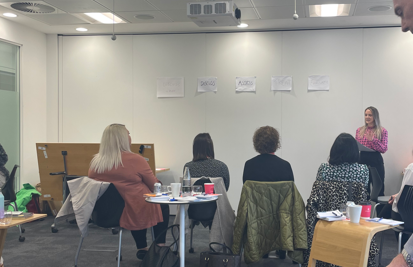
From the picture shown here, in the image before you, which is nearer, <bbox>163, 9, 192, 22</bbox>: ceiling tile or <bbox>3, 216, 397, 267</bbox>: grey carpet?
<bbox>3, 216, 397, 267</bbox>: grey carpet

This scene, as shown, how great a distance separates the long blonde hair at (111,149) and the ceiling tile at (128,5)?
178 cm

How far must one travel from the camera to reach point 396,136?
5715 millimetres

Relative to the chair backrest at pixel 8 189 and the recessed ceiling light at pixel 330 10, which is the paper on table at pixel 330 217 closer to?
the recessed ceiling light at pixel 330 10

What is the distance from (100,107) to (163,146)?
1.22 meters

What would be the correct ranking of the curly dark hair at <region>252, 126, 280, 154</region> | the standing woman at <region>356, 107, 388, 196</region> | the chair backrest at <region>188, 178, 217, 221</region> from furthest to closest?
the standing woman at <region>356, 107, 388, 196</region> → the chair backrest at <region>188, 178, 217, 221</region> → the curly dark hair at <region>252, 126, 280, 154</region>

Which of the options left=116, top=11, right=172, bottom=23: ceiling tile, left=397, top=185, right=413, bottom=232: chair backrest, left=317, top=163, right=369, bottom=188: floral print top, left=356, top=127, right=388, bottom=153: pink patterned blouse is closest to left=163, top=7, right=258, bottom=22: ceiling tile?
left=116, top=11, right=172, bottom=23: ceiling tile

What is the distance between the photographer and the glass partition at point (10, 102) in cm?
581

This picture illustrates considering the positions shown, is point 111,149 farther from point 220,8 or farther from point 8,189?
point 220,8

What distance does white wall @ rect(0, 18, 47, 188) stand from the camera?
6.15 meters

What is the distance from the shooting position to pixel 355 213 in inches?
93.8

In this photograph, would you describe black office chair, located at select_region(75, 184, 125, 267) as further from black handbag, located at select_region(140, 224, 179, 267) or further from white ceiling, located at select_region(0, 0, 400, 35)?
white ceiling, located at select_region(0, 0, 400, 35)

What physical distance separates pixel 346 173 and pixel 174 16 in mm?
3137

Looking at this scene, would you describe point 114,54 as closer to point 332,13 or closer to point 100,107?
point 100,107

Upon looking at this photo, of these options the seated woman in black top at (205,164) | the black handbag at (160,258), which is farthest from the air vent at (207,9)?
the black handbag at (160,258)
